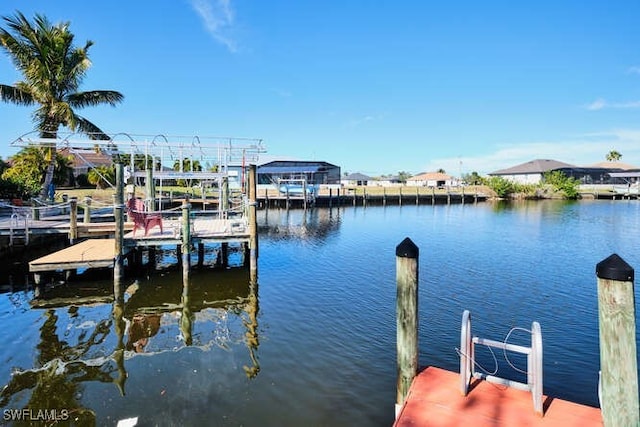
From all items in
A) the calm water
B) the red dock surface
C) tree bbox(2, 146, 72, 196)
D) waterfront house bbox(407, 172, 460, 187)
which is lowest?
the calm water

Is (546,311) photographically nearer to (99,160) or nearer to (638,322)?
(638,322)

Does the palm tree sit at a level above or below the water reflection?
above

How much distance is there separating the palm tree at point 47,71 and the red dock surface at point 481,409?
819 inches

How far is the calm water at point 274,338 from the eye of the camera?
6453 millimetres

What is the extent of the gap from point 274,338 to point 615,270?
699 centimetres

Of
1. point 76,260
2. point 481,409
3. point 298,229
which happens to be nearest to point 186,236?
point 76,260

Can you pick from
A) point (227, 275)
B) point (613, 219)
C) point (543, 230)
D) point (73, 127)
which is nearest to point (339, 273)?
point (227, 275)

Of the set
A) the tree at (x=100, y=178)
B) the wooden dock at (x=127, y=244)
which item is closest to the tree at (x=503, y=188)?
the tree at (x=100, y=178)

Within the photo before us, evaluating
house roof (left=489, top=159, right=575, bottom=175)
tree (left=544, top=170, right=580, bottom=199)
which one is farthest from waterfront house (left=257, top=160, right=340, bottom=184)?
house roof (left=489, top=159, right=575, bottom=175)

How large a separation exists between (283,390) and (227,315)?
14.0ft

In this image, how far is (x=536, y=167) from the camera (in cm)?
8825

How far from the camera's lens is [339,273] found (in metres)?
15.7

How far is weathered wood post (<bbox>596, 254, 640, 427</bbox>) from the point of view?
3803mm

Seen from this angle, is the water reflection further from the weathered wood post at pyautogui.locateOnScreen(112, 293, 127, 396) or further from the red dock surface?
the red dock surface
